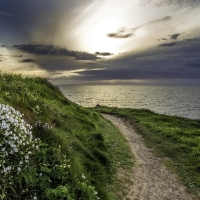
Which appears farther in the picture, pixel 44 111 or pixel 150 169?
pixel 150 169

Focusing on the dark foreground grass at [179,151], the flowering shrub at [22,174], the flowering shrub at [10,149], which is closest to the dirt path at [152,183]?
the dark foreground grass at [179,151]

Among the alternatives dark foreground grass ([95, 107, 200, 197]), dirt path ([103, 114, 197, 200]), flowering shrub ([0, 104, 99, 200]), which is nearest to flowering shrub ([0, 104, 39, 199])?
flowering shrub ([0, 104, 99, 200])

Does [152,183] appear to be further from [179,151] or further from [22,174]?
[22,174]

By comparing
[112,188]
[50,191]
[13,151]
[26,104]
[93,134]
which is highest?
[26,104]

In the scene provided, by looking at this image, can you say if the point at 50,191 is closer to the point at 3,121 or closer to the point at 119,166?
the point at 3,121

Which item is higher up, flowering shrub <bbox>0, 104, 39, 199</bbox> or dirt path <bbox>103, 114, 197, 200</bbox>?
flowering shrub <bbox>0, 104, 39, 199</bbox>

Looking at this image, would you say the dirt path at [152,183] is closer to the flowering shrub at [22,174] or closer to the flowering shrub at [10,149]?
the flowering shrub at [22,174]

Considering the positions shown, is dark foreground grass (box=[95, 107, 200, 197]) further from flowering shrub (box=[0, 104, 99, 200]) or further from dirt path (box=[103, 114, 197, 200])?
flowering shrub (box=[0, 104, 99, 200])

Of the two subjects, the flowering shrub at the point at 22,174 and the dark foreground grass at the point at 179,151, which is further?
the dark foreground grass at the point at 179,151

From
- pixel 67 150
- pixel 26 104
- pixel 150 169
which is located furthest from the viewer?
pixel 150 169

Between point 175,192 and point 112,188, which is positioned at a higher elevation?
point 112,188

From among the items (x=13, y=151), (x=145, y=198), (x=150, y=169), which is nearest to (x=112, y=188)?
(x=145, y=198)

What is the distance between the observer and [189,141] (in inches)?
746

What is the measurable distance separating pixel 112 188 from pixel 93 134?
6738 millimetres
